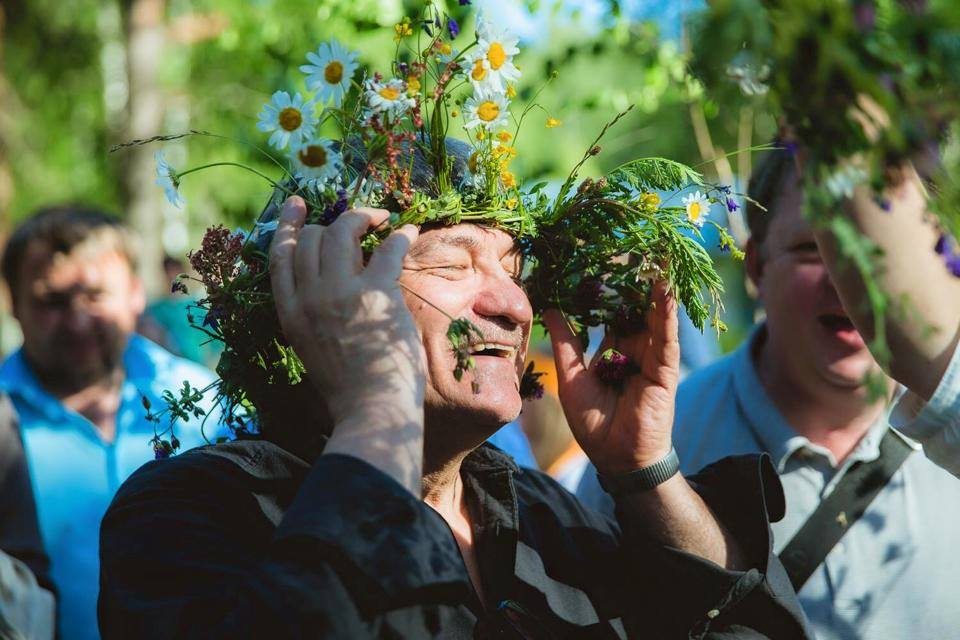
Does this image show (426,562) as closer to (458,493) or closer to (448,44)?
(458,493)

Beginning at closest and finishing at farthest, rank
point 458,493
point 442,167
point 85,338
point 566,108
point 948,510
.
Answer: point 442,167
point 458,493
point 948,510
point 85,338
point 566,108

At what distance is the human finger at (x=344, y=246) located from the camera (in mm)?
2010

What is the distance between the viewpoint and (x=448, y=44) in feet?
7.77

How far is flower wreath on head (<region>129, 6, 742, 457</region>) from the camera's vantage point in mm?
2270

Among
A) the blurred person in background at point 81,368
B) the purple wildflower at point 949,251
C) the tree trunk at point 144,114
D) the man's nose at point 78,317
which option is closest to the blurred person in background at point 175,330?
the blurred person in background at point 81,368

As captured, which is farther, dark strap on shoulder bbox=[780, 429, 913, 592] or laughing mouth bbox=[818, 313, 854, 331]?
laughing mouth bbox=[818, 313, 854, 331]

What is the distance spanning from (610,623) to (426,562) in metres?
0.92

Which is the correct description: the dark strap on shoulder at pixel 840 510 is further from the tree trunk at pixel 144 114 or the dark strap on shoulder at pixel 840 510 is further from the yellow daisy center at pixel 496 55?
the tree trunk at pixel 144 114

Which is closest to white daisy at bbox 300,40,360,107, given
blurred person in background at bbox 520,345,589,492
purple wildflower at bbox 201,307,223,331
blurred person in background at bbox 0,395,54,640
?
purple wildflower at bbox 201,307,223,331

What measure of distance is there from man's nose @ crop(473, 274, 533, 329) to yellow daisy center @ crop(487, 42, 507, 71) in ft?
1.62

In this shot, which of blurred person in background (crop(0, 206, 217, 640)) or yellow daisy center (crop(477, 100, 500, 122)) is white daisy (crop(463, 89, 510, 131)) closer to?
yellow daisy center (crop(477, 100, 500, 122))

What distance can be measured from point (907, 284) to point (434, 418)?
1.05 m

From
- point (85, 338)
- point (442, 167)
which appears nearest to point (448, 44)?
Answer: point (442, 167)

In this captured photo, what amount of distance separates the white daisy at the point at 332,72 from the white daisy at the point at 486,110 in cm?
30
